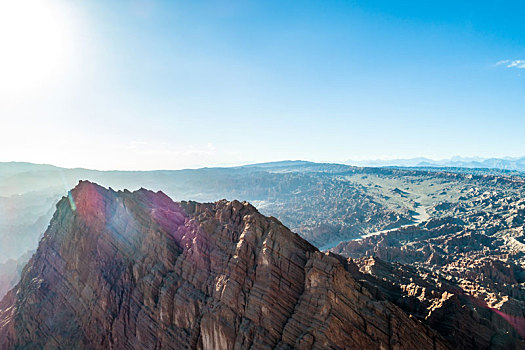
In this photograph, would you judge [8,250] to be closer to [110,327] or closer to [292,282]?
[110,327]

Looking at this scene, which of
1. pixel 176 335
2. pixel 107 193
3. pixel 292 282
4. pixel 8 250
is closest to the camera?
pixel 292 282

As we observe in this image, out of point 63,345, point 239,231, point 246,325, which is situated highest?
point 239,231

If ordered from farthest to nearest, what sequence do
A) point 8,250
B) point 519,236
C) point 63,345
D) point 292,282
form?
point 8,250 < point 519,236 < point 63,345 < point 292,282

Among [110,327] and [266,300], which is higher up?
[266,300]

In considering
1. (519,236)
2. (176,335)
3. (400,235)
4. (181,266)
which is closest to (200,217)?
(181,266)

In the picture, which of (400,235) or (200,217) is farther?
(400,235)

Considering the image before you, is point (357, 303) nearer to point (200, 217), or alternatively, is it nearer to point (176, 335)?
point (176, 335)
